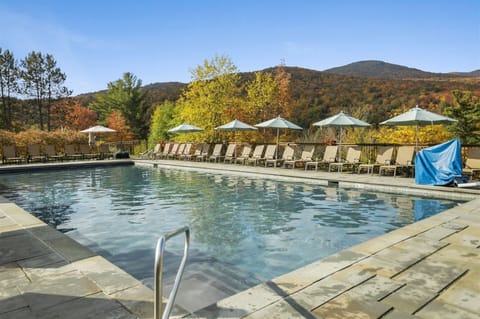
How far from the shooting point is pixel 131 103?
32.8 meters

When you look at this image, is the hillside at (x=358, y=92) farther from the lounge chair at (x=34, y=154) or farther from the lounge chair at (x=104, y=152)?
the lounge chair at (x=34, y=154)

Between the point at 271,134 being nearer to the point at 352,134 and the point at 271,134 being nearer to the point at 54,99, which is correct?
the point at 352,134

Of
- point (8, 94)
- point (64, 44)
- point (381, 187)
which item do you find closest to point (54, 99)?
point (8, 94)

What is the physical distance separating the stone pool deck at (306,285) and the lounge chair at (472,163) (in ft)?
16.6

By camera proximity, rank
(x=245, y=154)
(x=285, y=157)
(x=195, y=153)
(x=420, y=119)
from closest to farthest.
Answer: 1. (x=420, y=119)
2. (x=285, y=157)
3. (x=245, y=154)
4. (x=195, y=153)

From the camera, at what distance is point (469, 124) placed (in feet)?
45.2

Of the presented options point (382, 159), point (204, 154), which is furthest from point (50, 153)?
point (382, 159)

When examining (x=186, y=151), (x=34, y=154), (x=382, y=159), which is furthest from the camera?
(x=186, y=151)

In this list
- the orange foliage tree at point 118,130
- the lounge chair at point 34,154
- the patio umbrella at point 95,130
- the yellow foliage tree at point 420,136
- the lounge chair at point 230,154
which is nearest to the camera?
the yellow foliage tree at point 420,136

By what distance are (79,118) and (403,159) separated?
33.2m

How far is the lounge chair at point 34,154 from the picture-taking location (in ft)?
50.7

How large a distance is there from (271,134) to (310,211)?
1219 cm

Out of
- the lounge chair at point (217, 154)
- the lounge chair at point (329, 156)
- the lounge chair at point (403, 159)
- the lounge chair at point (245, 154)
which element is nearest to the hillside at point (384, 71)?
the lounge chair at point (217, 154)

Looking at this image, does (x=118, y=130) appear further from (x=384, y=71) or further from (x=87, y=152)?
(x=384, y=71)
